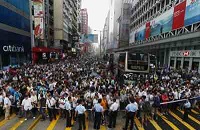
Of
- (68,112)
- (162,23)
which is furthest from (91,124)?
(162,23)

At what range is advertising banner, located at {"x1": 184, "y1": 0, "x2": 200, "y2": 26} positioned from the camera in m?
27.9

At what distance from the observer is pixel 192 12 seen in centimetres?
2944

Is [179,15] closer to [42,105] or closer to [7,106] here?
[42,105]

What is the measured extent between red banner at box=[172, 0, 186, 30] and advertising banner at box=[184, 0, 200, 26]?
1225 millimetres

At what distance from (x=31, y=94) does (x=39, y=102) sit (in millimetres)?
729

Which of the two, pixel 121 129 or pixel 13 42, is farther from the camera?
pixel 13 42

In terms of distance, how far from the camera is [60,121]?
45.9 ft

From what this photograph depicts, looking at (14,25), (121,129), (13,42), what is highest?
(14,25)

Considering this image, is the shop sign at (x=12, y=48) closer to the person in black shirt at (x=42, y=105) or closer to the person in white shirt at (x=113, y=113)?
the person in black shirt at (x=42, y=105)

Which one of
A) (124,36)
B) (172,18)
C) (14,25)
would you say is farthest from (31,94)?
(124,36)

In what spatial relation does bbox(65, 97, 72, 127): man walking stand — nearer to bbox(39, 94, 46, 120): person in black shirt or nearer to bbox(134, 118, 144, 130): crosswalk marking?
bbox(39, 94, 46, 120): person in black shirt

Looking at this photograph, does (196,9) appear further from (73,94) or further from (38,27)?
(38,27)

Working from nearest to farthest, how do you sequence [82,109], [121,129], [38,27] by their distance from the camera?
[82,109], [121,129], [38,27]

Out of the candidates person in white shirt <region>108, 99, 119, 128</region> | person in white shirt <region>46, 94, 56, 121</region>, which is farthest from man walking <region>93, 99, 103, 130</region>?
person in white shirt <region>46, 94, 56, 121</region>
